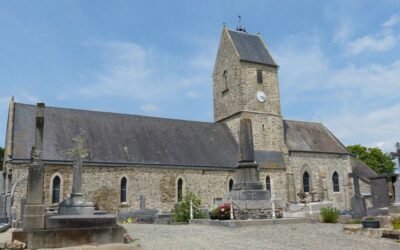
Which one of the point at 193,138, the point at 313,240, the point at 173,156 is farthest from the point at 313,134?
the point at 313,240

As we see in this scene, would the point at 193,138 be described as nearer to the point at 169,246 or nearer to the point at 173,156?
the point at 173,156

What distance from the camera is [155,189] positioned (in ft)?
79.2

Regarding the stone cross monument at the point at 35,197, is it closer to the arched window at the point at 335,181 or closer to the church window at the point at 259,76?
the church window at the point at 259,76

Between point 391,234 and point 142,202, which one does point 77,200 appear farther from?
point 142,202

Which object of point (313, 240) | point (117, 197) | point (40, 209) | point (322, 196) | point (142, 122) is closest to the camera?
point (40, 209)

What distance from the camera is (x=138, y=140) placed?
26.0 meters

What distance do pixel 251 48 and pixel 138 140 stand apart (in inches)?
536

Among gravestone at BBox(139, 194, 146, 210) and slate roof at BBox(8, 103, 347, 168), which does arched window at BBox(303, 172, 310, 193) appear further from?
gravestone at BBox(139, 194, 146, 210)

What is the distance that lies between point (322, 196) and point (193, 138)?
11.2 m

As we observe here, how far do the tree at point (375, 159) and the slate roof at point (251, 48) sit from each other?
2406cm

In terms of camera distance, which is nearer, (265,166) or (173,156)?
(173,156)

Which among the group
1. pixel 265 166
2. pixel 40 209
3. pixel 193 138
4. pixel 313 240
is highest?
pixel 193 138

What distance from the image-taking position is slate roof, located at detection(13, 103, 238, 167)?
22750mm

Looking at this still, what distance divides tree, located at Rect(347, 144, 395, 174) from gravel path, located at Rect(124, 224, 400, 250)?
Answer: 140 feet
